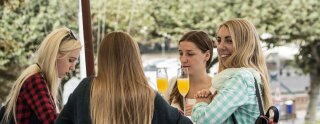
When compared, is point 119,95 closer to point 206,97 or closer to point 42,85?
point 206,97

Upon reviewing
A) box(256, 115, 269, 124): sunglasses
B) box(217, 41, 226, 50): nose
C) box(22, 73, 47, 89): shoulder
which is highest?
box(217, 41, 226, 50): nose

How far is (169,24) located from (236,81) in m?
8.28

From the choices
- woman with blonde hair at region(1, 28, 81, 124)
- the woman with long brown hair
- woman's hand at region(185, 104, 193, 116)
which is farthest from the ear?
woman with blonde hair at region(1, 28, 81, 124)

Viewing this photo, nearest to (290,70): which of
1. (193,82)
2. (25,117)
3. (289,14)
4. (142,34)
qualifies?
(289,14)

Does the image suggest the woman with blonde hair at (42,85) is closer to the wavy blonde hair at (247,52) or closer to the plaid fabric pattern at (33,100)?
the plaid fabric pattern at (33,100)

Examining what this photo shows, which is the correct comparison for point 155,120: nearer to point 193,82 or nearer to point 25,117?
point 25,117

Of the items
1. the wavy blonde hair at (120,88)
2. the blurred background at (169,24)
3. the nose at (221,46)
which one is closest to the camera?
the wavy blonde hair at (120,88)

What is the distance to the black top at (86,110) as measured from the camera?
1.79 m

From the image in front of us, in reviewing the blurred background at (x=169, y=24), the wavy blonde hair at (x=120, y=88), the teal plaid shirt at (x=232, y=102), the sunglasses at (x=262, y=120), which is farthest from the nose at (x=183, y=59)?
the blurred background at (x=169, y=24)

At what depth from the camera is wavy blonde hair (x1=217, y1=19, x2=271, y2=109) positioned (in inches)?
83.4

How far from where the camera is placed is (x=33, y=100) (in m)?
2.24

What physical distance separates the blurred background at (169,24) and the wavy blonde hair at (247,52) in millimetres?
6622

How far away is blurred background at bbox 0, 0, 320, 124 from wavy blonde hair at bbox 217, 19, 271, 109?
261 inches

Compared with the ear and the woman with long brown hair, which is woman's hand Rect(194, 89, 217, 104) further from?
the ear
